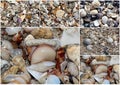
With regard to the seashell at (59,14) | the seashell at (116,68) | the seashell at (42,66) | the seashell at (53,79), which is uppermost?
the seashell at (59,14)

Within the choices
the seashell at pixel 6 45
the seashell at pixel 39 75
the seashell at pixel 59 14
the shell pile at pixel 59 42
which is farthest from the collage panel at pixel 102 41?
the seashell at pixel 6 45

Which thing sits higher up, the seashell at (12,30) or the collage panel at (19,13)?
the collage panel at (19,13)

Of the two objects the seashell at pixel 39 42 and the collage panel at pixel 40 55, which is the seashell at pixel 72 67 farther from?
the seashell at pixel 39 42

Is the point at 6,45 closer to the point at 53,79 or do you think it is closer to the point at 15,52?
the point at 15,52

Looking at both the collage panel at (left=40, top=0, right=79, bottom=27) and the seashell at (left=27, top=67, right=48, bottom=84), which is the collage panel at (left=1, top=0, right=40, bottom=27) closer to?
the collage panel at (left=40, top=0, right=79, bottom=27)

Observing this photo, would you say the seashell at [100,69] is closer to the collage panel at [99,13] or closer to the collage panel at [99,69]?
the collage panel at [99,69]

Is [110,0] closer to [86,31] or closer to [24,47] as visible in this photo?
[86,31]
